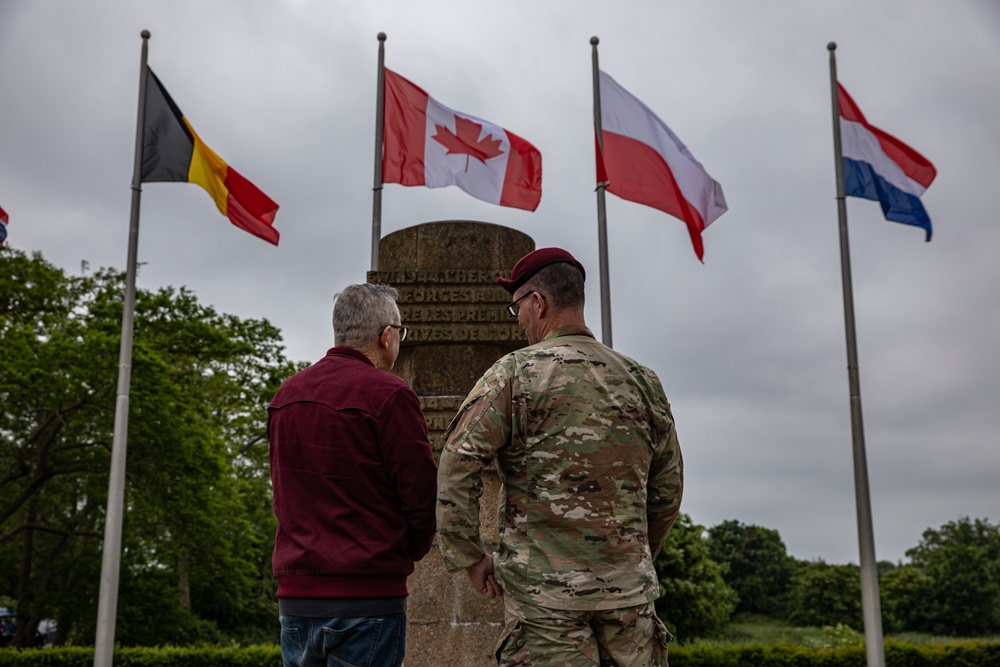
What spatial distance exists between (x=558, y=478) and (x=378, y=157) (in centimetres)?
925

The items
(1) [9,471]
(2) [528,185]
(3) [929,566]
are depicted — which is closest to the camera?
(2) [528,185]

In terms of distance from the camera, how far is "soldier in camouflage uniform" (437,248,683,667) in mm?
2686

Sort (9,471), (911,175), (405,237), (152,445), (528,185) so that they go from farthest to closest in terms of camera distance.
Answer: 1. (9,471)
2. (152,445)
3. (911,175)
4. (528,185)
5. (405,237)

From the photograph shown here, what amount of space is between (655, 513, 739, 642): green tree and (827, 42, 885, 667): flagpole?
30.0 feet

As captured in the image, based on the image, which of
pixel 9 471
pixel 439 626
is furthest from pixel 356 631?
pixel 9 471

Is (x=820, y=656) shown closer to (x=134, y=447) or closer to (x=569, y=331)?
(x=134, y=447)

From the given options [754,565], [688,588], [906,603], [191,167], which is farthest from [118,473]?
[906,603]

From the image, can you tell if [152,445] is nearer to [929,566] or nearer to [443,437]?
[443,437]

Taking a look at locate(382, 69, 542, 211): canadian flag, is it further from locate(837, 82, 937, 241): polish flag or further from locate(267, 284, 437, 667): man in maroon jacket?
locate(267, 284, 437, 667): man in maroon jacket

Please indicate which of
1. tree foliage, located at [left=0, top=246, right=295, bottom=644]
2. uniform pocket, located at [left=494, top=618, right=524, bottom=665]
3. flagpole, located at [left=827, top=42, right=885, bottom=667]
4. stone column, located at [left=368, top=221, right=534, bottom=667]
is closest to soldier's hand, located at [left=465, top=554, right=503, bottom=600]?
uniform pocket, located at [left=494, top=618, right=524, bottom=665]

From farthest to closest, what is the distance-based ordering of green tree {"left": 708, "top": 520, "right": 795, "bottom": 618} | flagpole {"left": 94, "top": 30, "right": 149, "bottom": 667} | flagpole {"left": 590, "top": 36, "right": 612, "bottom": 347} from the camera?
green tree {"left": 708, "top": 520, "right": 795, "bottom": 618}, flagpole {"left": 94, "top": 30, "right": 149, "bottom": 667}, flagpole {"left": 590, "top": 36, "right": 612, "bottom": 347}

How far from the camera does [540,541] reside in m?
2.75

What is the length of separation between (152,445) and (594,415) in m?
16.3

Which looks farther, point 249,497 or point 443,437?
point 249,497
